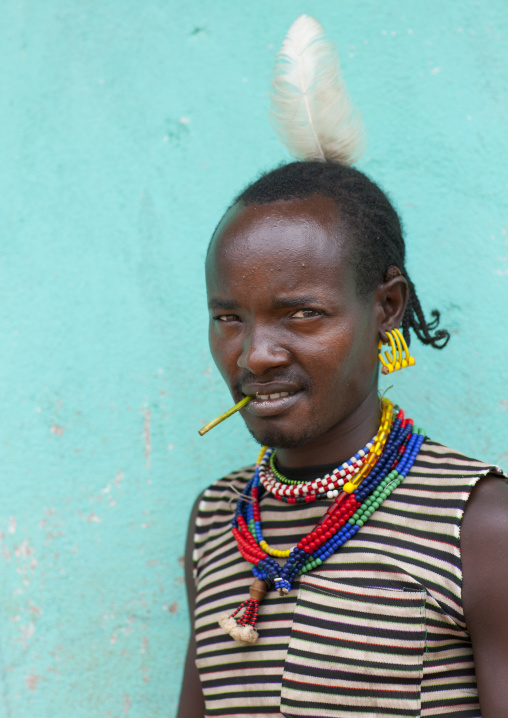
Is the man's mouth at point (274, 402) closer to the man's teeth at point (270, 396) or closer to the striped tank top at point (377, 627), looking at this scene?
the man's teeth at point (270, 396)

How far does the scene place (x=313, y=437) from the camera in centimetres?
158

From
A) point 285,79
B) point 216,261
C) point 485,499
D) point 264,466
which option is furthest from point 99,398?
point 485,499

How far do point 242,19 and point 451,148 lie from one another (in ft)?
2.75

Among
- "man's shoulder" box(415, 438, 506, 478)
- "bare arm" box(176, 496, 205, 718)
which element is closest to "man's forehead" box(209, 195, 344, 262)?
"man's shoulder" box(415, 438, 506, 478)

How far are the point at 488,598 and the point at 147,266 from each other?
1.52 m

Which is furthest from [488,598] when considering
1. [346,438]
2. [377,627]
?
[346,438]

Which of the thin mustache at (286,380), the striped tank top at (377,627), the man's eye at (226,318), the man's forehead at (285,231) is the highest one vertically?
the man's forehead at (285,231)

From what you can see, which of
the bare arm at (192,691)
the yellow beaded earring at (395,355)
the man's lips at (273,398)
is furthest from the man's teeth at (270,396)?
the bare arm at (192,691)

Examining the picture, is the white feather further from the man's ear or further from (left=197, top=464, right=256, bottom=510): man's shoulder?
(left=197, top=464, right=256, bottom=510): man's shoulder

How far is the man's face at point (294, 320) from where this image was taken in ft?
5.02

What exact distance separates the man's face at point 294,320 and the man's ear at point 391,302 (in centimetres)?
6

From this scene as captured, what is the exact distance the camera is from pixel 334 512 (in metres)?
1.60

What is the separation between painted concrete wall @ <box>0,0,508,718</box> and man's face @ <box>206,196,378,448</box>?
2.34 ft

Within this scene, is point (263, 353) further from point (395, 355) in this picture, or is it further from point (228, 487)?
point (228, 487)
